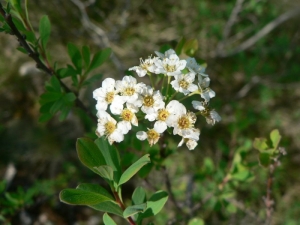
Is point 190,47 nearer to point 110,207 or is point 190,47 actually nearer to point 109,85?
point 109,85

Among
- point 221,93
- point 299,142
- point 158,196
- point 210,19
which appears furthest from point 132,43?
point 158,196

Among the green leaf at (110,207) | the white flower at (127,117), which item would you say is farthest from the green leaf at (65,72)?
the green leaf at (110,207)

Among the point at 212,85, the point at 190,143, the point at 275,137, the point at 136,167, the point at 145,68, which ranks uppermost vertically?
the point at 212,85

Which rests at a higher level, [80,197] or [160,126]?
[160,126]

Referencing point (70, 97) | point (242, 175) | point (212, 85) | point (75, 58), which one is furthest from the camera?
point (212, 85)

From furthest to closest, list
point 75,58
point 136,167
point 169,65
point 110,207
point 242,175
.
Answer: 1. point 242,175
2. point 75,58
3. point 169,65
4. point 110,207
5. point 136,167

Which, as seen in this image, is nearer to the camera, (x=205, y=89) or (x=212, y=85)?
(x=205, y=89)

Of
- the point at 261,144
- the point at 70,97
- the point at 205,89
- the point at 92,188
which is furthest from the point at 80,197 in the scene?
the point at 261,144
